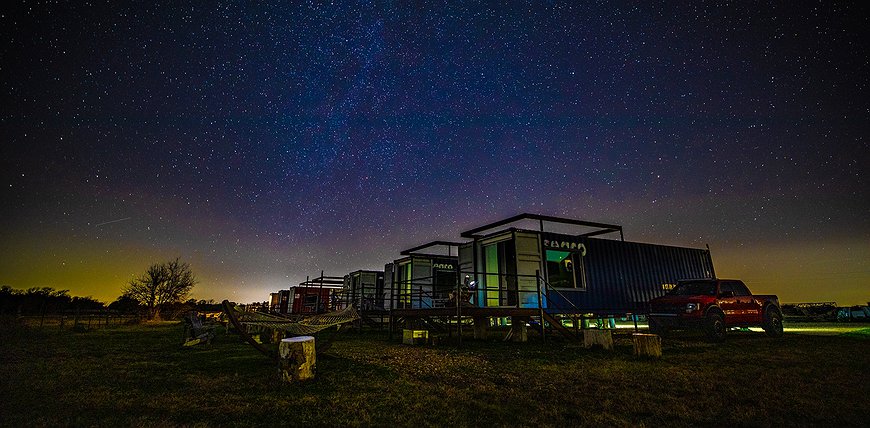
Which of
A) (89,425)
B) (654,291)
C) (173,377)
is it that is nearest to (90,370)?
(173,377)

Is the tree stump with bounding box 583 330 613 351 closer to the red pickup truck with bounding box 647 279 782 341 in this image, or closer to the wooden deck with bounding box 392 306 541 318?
the wooden deck with bounding box 392 306 541 318

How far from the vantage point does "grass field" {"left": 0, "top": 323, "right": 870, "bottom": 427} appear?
3641 millimetres

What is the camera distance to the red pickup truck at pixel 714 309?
34.2 feet

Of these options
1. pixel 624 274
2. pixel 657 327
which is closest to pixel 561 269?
pixel 624 274

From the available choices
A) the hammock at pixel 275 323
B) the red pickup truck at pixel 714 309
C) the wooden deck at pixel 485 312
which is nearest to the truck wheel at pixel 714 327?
the red pickup truck at pixel 714 309

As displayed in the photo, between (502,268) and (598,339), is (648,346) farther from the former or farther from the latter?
(502,268)

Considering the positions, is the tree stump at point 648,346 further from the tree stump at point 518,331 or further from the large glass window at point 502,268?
the large glass window at point 502,268

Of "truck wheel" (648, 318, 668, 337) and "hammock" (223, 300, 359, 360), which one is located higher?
"hammock" (223, 300, 359, 360)

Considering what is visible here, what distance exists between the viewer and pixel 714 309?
10.6 metres

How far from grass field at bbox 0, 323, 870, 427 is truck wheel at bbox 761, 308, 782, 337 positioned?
17.3 ft

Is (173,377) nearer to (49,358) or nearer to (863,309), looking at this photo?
(49,358)

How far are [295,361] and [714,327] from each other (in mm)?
10961

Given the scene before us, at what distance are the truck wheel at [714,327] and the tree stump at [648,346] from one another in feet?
12.6

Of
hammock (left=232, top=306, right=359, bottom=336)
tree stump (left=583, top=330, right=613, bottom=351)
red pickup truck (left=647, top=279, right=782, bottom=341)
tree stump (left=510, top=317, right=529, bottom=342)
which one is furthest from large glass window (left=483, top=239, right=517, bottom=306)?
hammock (left=232, top=306, right=359, bottom=336)
